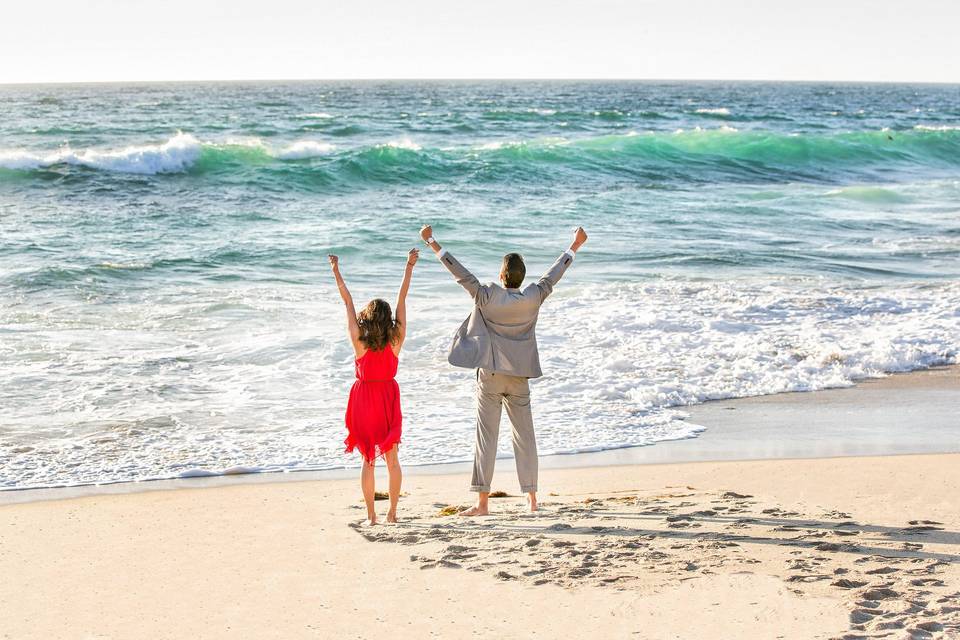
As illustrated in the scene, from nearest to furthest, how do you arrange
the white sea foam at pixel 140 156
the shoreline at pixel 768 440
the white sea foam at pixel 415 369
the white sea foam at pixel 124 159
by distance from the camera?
the shoreline at pixel 768 440
the white sea foam at pixel 415 369
the white sea foam at pixel 124 159
the white sea foam at pixel 140 156

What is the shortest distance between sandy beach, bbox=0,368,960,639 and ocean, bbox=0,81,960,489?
4.00 ft

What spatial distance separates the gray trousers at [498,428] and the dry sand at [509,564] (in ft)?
0.78

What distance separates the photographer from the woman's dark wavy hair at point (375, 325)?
17.9 ft

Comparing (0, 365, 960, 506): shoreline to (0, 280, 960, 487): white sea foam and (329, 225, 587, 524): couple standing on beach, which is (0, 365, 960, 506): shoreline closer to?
(0, 280, 960, 487): white sea foam

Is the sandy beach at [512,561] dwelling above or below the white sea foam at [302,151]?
below

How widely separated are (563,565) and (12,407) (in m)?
5.55

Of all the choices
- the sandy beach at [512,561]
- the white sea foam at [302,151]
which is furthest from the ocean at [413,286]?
the sandy beach at [512,561]

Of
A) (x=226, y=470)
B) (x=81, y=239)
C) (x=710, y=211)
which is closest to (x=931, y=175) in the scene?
(x=710, y=211)

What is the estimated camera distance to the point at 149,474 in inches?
272

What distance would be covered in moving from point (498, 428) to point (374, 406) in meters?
0.75

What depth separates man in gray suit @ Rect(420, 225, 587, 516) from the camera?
553 cm

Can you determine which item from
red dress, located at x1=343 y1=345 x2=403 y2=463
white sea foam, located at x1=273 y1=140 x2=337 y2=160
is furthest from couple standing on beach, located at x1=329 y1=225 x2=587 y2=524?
white sea foam, located at x1=273 y1=140 x2=337 y2=160

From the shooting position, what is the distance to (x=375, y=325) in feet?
17.9

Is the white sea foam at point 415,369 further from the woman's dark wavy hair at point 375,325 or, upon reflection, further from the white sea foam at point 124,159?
the white sea foam at point 124,159
